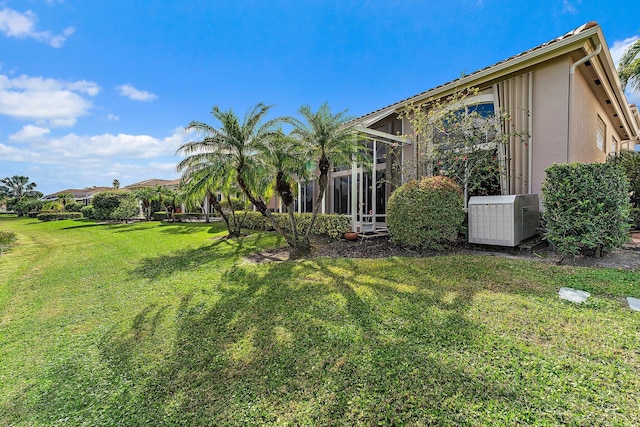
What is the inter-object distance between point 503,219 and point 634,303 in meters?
3.98

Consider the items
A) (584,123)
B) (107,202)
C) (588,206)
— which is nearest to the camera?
(588,206)

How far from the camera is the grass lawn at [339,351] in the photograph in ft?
9.89

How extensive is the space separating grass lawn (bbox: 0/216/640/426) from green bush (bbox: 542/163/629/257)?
1.25m

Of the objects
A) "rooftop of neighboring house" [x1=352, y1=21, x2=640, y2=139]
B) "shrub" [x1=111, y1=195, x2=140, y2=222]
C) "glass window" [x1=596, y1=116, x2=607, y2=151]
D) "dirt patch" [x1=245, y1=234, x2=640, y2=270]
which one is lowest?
"dirt patch" [x1=245, y1=234, x2=640, y2=270]

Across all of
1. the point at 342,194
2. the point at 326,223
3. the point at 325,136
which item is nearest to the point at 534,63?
the point at 325,136

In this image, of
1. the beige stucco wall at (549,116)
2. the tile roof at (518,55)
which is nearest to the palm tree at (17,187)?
the tile roof at (518,55)

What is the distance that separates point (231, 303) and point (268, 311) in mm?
1103

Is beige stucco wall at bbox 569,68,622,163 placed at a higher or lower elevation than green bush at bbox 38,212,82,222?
higher

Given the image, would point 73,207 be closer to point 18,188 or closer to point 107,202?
point 107,202

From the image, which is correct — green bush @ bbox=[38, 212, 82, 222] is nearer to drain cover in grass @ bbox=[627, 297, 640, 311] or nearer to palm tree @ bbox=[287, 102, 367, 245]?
palm tree @ bbox=[287, 102, 367, 245]

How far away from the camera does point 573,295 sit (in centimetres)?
518

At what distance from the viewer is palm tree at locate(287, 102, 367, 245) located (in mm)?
10148

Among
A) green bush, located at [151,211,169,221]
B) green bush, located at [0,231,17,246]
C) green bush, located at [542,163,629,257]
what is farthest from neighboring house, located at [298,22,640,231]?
green bush, located at [151,211,169,221]

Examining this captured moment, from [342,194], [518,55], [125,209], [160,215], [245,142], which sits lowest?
[160,215]
